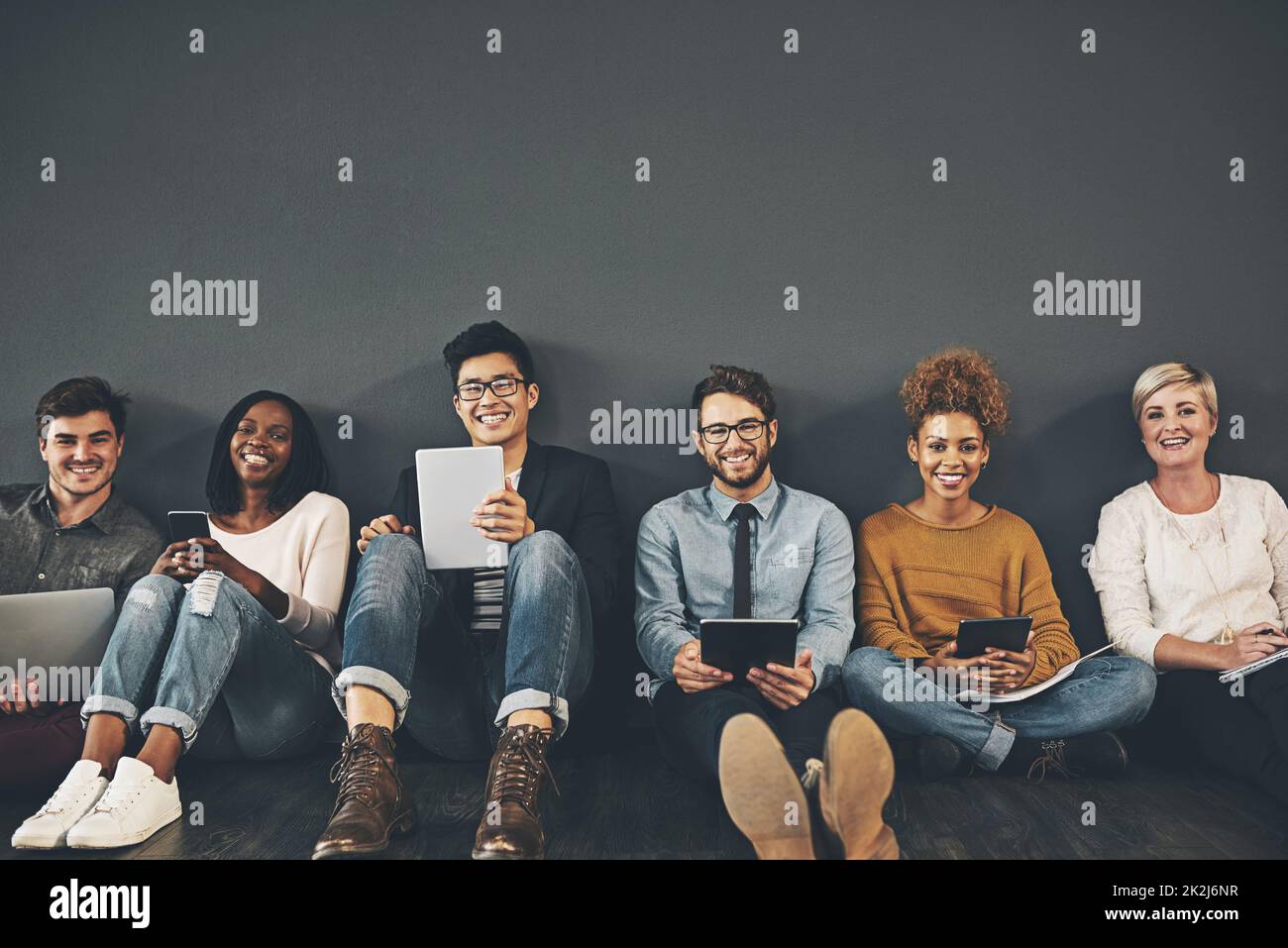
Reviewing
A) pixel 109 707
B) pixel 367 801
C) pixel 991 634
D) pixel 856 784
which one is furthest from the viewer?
pixel 991 634

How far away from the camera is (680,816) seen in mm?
2227

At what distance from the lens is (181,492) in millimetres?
3070

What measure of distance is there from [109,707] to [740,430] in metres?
1.75

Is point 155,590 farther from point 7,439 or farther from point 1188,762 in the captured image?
point 1188,762

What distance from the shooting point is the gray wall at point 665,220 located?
3.07 m

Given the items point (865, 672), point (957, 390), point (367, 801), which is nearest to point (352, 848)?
point (367, 801)

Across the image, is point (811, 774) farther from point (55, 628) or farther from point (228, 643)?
point (55, 628)

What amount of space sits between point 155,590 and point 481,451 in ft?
2.87

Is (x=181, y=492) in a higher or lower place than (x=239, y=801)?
higher

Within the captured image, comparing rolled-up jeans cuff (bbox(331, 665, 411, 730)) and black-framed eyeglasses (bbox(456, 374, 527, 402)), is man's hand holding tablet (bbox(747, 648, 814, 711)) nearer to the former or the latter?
rolled-up jeans cuff (bbox(331, 665, 411, 730))

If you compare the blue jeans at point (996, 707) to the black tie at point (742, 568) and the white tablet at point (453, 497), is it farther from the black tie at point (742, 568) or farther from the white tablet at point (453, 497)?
the white tablet at point (453, 497)
